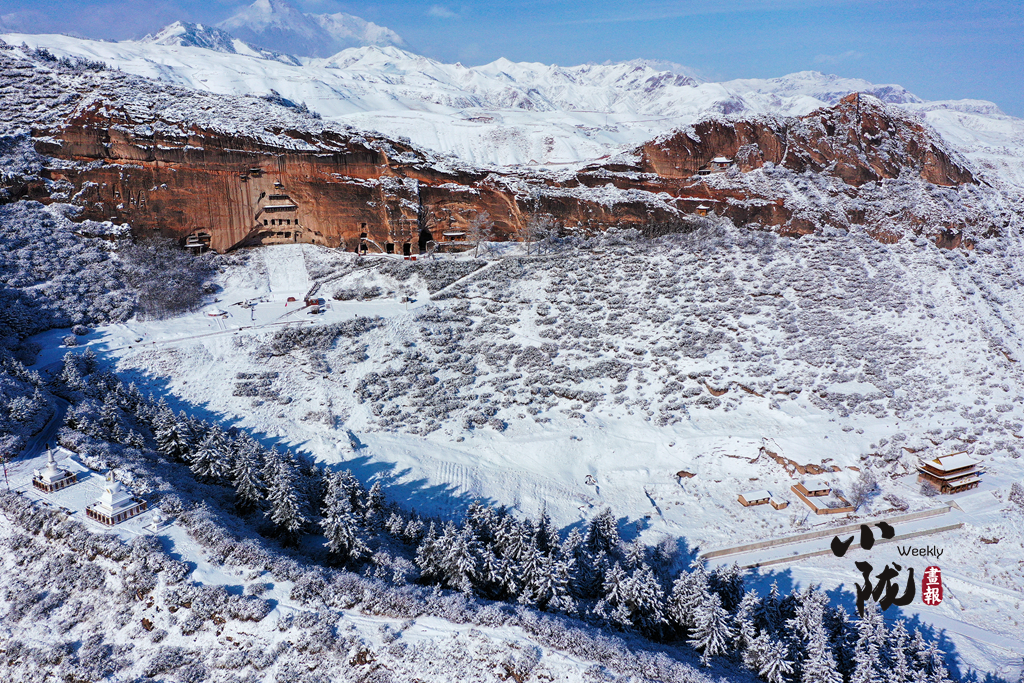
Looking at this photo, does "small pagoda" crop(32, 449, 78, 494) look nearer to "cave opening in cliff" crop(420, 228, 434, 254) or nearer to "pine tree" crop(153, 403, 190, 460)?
"pine tree" crop(153, 403, 190, 460)

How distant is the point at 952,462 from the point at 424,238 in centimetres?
3539

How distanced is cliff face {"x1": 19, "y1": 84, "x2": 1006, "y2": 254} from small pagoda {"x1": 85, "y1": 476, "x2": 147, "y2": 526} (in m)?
27.3

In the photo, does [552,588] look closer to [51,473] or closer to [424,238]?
[51,473]

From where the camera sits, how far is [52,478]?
1914cm

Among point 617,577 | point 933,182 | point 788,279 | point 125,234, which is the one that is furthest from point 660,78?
point 617,577

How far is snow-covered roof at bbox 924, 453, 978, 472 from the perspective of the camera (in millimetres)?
25250

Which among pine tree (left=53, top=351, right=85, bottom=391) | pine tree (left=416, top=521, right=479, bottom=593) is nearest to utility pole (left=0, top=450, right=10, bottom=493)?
pine tree (left=53, top=351, right=85, bottom=391)

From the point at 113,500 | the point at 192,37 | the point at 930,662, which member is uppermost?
the point at 192,37

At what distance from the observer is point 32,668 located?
1453 cm

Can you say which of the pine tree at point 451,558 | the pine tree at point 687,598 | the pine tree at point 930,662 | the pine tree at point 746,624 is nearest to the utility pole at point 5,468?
the pine tree at point 451,558

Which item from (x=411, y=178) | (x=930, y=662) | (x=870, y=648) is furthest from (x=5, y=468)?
(x=930, y=662)

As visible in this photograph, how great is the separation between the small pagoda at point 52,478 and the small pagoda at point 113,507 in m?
1.84

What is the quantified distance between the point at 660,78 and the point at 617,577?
167 m

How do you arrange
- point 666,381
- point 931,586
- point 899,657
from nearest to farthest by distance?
1. point 899,657
2. point 931,586
3. point 666,381
